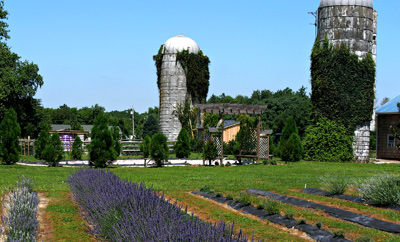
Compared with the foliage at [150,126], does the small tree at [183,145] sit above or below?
below

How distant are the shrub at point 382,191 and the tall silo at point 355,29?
17857 millimetres

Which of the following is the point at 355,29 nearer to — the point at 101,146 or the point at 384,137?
the point at 384,137

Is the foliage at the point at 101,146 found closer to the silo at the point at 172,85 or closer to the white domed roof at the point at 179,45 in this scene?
the silo at the point at 172,85

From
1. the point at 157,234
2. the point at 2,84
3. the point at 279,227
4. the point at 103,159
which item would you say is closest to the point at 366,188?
the point at 279,227

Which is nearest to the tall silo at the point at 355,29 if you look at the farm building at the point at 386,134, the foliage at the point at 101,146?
the farm building at the point at 386,134

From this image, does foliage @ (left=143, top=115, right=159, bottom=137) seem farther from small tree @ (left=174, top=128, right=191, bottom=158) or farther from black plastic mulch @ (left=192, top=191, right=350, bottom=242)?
black plastic mulch @ (left=192, top=191, right=350, bottom=242)

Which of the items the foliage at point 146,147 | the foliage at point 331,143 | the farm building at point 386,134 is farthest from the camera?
the farm building at point 386,134

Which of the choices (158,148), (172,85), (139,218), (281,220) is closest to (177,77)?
(172,85)

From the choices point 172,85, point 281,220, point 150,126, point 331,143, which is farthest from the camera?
point 150,126

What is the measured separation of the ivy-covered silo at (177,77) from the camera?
41.2 meters

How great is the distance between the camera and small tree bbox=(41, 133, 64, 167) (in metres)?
21.6

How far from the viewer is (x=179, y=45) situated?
41.5 meters

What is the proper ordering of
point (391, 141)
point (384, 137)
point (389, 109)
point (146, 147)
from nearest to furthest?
1. point (146, 147)
2. point (389, 109)
3. point (391, 141)
4. point (384, 137)

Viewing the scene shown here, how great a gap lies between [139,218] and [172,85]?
118 feet
